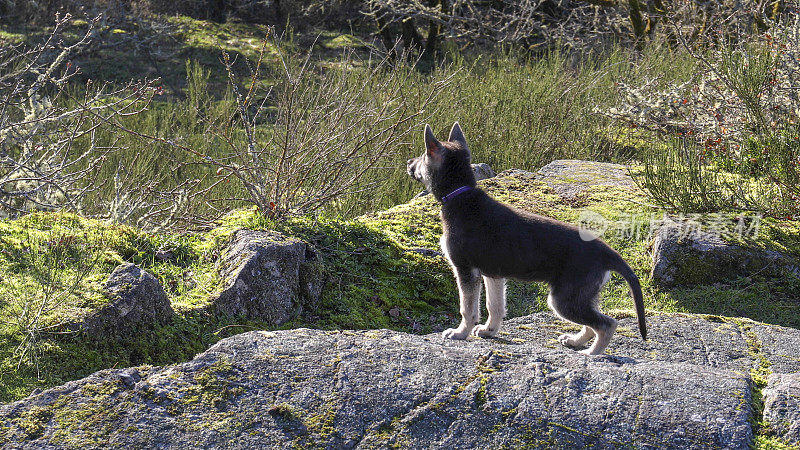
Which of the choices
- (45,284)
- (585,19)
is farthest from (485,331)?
(585,19)

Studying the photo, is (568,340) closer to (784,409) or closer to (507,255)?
(507,255)

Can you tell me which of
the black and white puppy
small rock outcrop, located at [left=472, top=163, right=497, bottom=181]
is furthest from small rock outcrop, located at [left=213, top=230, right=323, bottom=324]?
small rock outcrop, located at [left=472, top=163, right=497, bottom=181]

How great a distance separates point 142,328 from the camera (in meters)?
4.41

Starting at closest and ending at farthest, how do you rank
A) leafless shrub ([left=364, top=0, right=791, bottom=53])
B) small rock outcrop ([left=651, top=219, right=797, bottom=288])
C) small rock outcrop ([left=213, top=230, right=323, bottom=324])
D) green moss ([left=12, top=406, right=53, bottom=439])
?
green moss ([left=12, top=406, right=53, bottom=439]) → small rock outcrop ([left=213, top=230, right=323, bottom=324]) → small rock outcrop ([left=651, top=219, right=797, bottom=288]) → leafless shrub ([left=364, top=0, right=791, bottom=53])

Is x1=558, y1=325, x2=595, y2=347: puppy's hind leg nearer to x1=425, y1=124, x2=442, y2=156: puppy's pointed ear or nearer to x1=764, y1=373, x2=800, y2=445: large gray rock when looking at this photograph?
x1=764, y1=373, x2=800, y2=445: large gray rock

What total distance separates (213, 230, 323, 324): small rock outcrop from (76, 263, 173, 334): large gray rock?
0.42 m

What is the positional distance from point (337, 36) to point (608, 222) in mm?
12469

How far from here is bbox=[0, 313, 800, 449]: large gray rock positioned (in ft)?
9.63

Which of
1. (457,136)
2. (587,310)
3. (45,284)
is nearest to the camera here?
(587,310)

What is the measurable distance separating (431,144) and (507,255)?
79cm

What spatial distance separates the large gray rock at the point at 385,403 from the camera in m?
2.94

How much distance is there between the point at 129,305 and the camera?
4359mm

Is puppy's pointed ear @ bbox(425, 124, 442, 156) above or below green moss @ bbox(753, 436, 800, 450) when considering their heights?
above

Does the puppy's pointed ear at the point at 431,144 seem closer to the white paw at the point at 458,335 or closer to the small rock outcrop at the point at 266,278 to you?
the white paw at the point at 458,335
